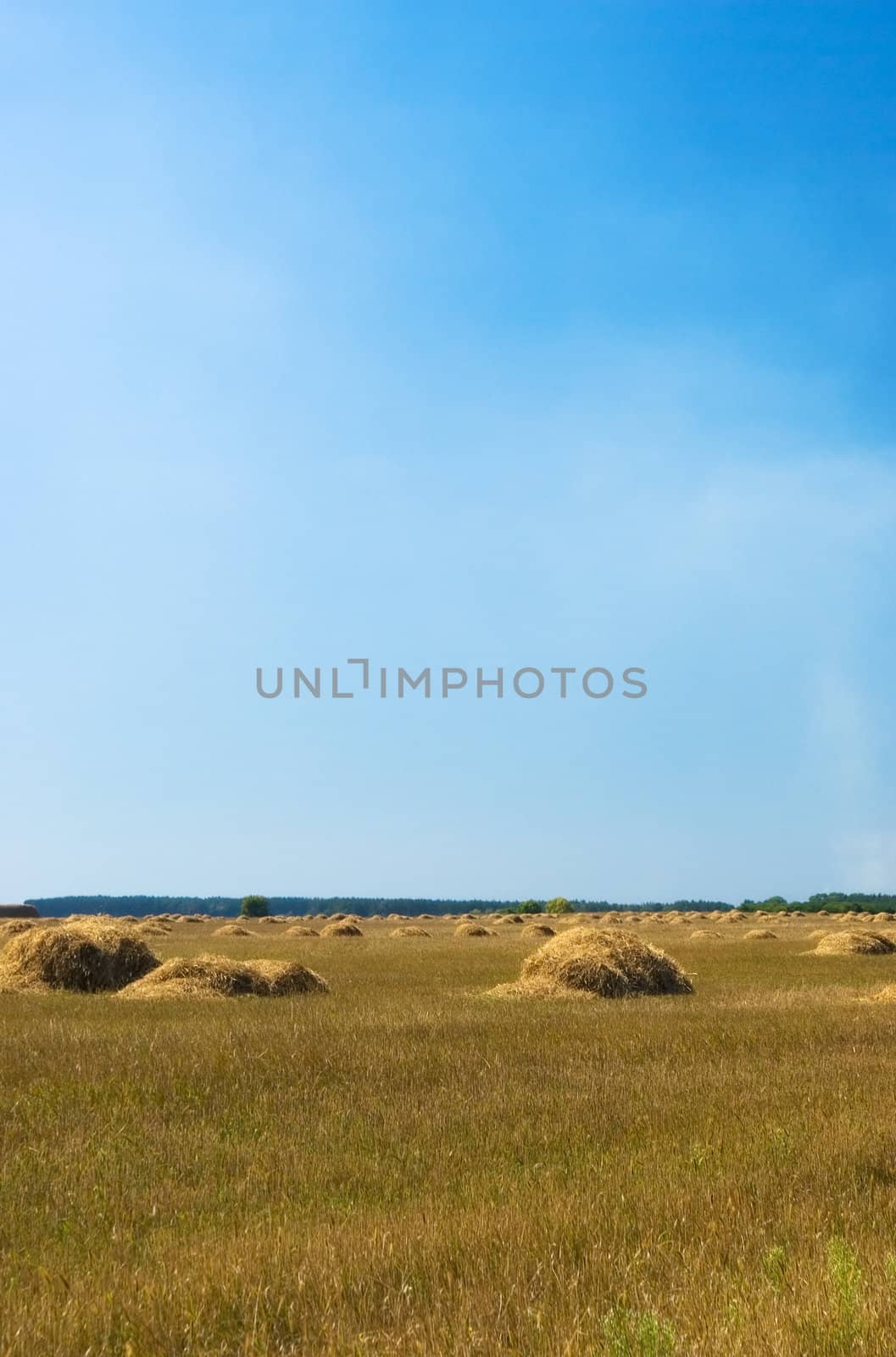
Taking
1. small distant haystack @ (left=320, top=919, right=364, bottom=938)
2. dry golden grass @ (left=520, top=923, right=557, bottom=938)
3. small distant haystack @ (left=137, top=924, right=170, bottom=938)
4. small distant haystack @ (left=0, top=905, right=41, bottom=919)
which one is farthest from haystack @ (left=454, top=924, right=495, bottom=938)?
small distant haystack @ (left=0, top=905, right=41, bottom=919)

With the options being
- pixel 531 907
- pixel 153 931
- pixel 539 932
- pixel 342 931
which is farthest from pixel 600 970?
pixel 531 907

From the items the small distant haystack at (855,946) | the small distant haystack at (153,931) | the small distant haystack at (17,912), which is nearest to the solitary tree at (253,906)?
the small distant haystack at (17,912)

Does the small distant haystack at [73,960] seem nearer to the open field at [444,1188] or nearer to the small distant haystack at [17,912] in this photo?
the open field at [444,1188]

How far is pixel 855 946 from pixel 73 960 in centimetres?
2259

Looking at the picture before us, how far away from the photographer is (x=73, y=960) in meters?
21.0

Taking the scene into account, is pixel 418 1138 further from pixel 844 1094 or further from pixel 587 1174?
pixel 844 1094

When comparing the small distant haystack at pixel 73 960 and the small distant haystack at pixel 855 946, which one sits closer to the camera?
the small distant haystack at pixel 73 960

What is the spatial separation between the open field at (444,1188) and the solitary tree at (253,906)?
285 ft

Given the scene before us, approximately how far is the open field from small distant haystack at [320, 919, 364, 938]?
105ft

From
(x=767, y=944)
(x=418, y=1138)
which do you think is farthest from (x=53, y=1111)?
(x=767, y=944)

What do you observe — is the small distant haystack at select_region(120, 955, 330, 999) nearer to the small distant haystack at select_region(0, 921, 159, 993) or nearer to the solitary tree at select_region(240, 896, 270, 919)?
the small distant haystack at select_region(0, 921, 159, 993)

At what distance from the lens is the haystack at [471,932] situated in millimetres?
47281

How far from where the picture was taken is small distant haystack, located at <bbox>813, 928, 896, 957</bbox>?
107 feet

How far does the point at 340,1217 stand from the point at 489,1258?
44.7 inches
